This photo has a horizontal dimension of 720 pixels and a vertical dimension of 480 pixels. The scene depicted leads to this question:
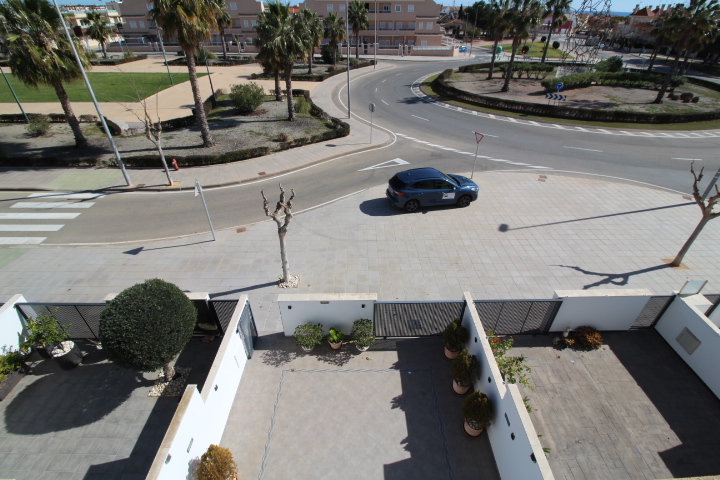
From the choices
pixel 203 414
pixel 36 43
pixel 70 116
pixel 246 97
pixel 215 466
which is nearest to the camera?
pixel 215 466

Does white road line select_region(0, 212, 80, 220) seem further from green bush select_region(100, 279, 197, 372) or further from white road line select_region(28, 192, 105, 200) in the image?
green bush select_region(100, 279, 197, 372)

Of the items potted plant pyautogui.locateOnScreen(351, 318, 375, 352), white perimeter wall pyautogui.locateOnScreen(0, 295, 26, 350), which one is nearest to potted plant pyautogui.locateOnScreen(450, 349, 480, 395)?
potted plant pyautogui.locateOnScreen(351, 318, 375, 352)

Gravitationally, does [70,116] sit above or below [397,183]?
above

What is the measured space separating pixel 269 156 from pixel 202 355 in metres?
16.6

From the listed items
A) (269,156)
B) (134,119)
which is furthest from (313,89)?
(269,156)

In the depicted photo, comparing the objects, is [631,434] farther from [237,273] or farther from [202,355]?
[237,273]

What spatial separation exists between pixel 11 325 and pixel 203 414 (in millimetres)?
6258

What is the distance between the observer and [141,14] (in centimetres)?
8144

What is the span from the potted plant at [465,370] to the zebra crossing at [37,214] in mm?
17496

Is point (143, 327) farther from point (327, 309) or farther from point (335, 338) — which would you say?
point (335, 338)

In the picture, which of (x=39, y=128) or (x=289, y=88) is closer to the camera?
(x=39, y=128)

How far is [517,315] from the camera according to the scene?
9477 millimetres

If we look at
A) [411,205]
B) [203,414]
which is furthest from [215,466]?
[411,205]

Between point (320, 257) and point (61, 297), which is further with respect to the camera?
point (320, 257)
